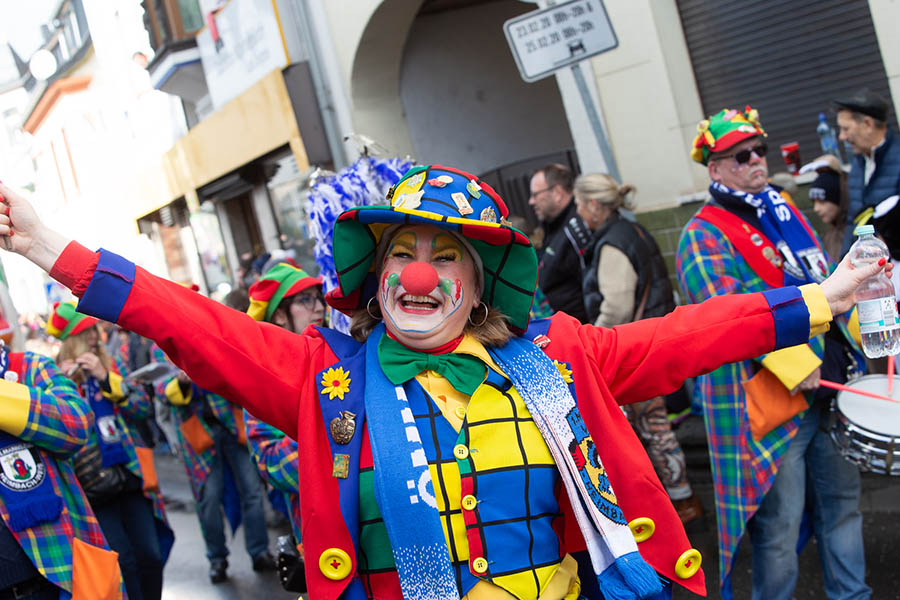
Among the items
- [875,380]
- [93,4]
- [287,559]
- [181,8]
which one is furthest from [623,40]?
[93,4]

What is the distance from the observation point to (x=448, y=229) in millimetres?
2225

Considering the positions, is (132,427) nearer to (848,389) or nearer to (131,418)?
(131,418)

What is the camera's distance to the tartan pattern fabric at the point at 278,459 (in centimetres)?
351

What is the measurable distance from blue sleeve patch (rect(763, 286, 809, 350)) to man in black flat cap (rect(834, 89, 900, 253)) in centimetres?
254

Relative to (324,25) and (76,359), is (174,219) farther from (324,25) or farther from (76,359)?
(76,359)

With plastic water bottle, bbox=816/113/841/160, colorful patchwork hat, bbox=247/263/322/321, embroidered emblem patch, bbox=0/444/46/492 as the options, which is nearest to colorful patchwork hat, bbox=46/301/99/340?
colorful patchwork hat, bbox=247/263/322/321

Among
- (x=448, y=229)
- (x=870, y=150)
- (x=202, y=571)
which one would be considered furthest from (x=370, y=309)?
(x=202, y=571)

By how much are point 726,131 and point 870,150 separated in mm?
1381

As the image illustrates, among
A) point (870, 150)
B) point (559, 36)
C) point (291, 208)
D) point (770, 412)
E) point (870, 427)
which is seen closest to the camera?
point (870, 427)

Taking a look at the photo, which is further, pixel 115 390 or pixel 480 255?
pixel 115 390

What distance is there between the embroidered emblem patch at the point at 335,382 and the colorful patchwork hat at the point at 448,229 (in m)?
0.25

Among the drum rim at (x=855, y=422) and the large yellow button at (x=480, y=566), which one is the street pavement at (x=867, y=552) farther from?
the large yellow button at (x=480, y=566)

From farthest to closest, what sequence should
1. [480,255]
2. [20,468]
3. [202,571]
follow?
1. [202,571]
2. [20,468]
3. [480,255]

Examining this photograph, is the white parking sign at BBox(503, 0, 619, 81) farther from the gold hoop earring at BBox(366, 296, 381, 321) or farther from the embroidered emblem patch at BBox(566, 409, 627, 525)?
→ the embroidered emblem patch at BBox(566, 409, 627, 525)
